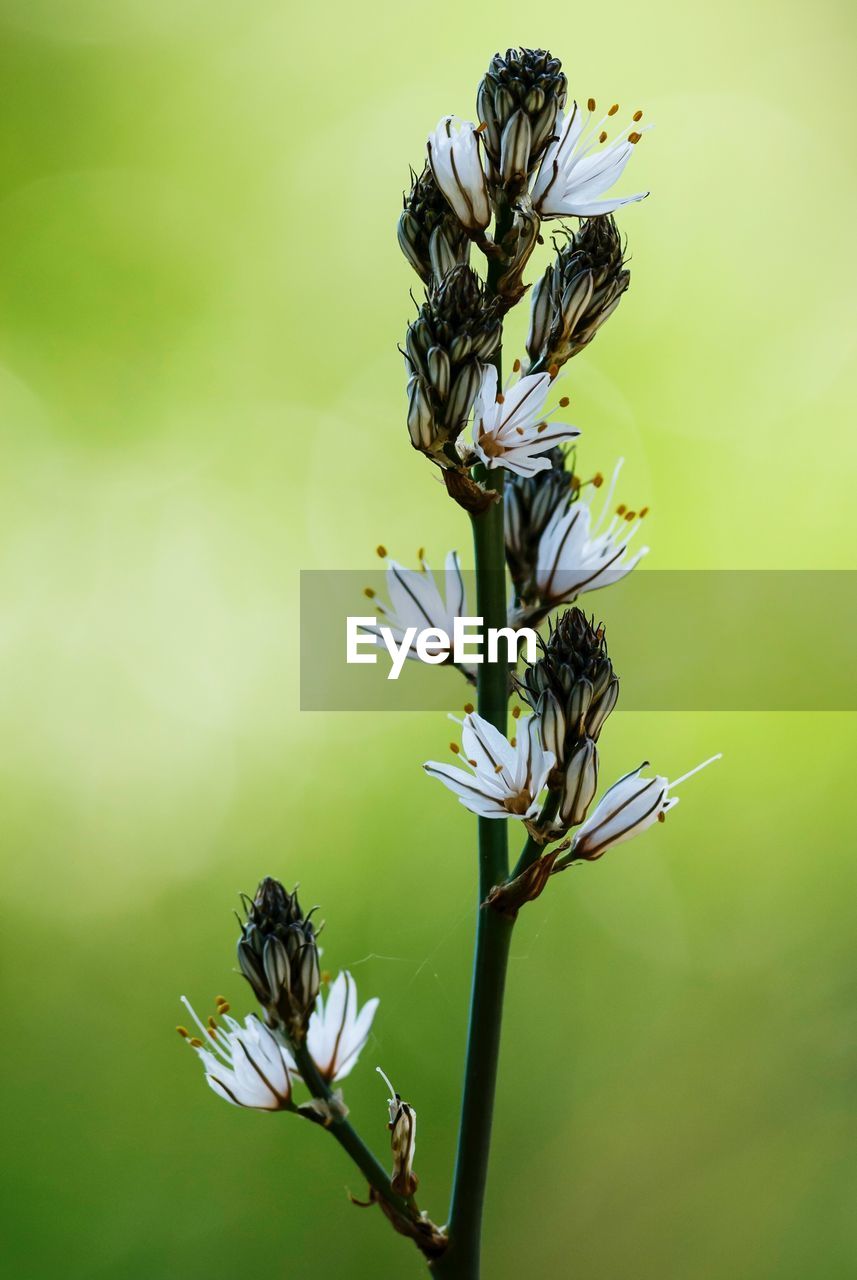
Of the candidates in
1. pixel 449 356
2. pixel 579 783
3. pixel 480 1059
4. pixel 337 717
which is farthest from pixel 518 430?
pixel 337 717

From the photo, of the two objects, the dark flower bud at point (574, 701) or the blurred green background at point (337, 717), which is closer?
the dark flower bud at point (574, 701)

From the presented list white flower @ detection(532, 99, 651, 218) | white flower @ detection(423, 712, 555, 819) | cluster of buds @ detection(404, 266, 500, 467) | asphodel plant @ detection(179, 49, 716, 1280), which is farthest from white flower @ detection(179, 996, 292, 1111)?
white flower @ detection(532, 99, 651, 218)

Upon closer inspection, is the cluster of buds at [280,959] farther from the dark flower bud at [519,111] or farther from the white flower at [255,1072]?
the dark flower bud at [519,111]

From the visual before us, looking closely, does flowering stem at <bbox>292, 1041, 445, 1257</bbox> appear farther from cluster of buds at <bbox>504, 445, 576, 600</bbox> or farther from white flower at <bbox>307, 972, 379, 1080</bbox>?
cluster of buds at <bbox>504, 445, 576, 600</bbox>

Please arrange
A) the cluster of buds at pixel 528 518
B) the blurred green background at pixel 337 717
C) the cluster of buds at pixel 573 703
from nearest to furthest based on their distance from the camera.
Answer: the cluster of buds at pixel 573 703, the cluster of buds at pixel 528 518, the blurred green background at pixel 337 717

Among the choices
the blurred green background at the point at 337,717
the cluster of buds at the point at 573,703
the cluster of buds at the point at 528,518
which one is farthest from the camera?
the blurred green background at the point at 337,717

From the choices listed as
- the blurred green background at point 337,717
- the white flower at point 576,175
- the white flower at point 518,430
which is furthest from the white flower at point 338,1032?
the blurred green background at point 337,717

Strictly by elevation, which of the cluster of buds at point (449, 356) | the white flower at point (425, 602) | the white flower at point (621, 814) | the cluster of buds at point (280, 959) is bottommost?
the cluster of buds at point (280, 959)
